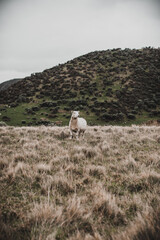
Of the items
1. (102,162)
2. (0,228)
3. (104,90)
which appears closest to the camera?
(0,228)

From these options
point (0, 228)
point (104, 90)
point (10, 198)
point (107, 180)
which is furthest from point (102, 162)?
point (104, 90)

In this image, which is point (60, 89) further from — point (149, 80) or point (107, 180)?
point (107, 180)

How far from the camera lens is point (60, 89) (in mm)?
37562

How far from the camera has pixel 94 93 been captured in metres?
34.7

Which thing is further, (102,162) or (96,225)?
(102,162)

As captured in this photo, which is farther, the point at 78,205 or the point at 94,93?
the point at 94,93

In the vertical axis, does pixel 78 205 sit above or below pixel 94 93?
below

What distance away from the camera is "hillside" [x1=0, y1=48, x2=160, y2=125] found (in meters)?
25.4

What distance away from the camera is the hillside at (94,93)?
25.4 meters

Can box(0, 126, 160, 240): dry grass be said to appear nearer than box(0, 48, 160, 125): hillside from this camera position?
Yes

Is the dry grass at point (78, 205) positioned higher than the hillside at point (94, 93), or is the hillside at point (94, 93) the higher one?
the hillside at point (94, 93)

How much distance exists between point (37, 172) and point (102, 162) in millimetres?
1939

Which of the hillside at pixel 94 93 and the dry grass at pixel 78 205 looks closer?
the dry grass at pixel 78 205

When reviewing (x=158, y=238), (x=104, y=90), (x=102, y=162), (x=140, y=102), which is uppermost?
(x=104, y=90)
